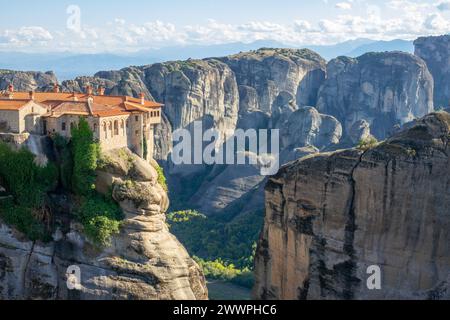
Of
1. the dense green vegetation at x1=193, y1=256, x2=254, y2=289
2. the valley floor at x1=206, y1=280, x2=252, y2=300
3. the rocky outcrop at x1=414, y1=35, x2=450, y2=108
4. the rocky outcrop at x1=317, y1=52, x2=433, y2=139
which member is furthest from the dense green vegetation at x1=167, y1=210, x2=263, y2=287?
the rocky outcrop at x1=414, y1=35, x2=450, y2=108

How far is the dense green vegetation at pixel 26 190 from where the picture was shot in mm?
42844

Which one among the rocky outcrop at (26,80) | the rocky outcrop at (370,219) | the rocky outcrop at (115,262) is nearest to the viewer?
the rocky outcrop at (370,219)

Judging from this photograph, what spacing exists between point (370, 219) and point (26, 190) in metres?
21.1

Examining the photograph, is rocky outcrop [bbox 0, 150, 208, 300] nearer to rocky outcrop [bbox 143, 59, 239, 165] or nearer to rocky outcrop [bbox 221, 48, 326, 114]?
rocky outcrop [bbox 143, 59, 239, 165]

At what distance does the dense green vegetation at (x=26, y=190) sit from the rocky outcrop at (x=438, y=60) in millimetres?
115375

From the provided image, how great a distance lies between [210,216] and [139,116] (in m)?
46.2

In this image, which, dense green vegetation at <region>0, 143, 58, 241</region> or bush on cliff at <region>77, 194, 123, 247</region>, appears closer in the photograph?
bush on cliff at <region>77, 194, 123, 247</region>

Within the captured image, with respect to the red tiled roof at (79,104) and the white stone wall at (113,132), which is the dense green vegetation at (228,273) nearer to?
the red tiled roof at (79,104)

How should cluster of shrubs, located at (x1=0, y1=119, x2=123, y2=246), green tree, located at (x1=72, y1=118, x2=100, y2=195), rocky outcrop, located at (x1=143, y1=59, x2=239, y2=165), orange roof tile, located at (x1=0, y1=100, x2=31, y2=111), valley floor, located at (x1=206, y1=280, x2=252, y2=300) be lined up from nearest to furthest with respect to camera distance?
1. cluster of shrubs, located at (x1=0, y1=119, x2=123, y2=246)
2. green tree, located at (x1=72, y1=118, x2=100, y2=195)
3. orange roof tile, located at (x1=0, y1=100, x2=31, y2=111)
4. valley floor, located at (x1=206, y1=280, x2=252, y2=300)
5. rocky outcrop, located at (x1=143, y1=59, x2=239, y2=165)

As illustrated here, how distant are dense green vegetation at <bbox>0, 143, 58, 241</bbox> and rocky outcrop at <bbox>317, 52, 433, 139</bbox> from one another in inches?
3489

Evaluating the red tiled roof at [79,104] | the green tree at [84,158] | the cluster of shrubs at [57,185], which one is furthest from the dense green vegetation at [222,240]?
the green tree at [84,158]

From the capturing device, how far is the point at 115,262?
41.5 meters

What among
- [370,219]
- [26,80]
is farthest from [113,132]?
[26,80]

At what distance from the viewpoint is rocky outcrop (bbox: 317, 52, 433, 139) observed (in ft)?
422
